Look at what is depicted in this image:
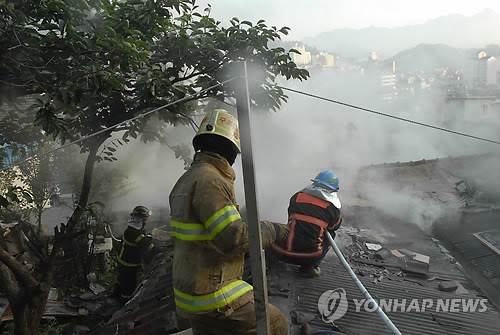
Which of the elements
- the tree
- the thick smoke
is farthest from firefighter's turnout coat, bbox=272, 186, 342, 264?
the tree

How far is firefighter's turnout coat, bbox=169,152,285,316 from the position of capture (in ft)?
7.37

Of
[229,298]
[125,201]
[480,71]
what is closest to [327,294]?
[229,298]

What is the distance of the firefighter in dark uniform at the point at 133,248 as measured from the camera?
6.49m

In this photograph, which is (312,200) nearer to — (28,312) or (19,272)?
(19,272)

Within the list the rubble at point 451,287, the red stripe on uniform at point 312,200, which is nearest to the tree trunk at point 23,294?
the red stripe on uniform at point 312,200

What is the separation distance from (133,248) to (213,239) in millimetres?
4685

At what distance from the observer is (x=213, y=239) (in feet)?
7.45

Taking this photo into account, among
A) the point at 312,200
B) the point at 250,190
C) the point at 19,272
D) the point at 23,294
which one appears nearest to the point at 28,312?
the point at 23,294

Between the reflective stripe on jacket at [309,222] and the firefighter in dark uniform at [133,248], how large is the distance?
106 inches

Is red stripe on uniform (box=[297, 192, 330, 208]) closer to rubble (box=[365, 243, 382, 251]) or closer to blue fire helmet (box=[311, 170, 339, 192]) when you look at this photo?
blue fire helmet (box=[311, 170, 339, 192])

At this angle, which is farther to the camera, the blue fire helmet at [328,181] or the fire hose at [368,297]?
the blue fire helmet at [328,181]

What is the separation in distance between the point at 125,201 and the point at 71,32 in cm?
918

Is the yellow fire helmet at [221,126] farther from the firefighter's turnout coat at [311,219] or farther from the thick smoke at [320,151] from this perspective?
the firefighter's turnout coat at [311,219]

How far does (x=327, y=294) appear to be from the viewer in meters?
4.87
